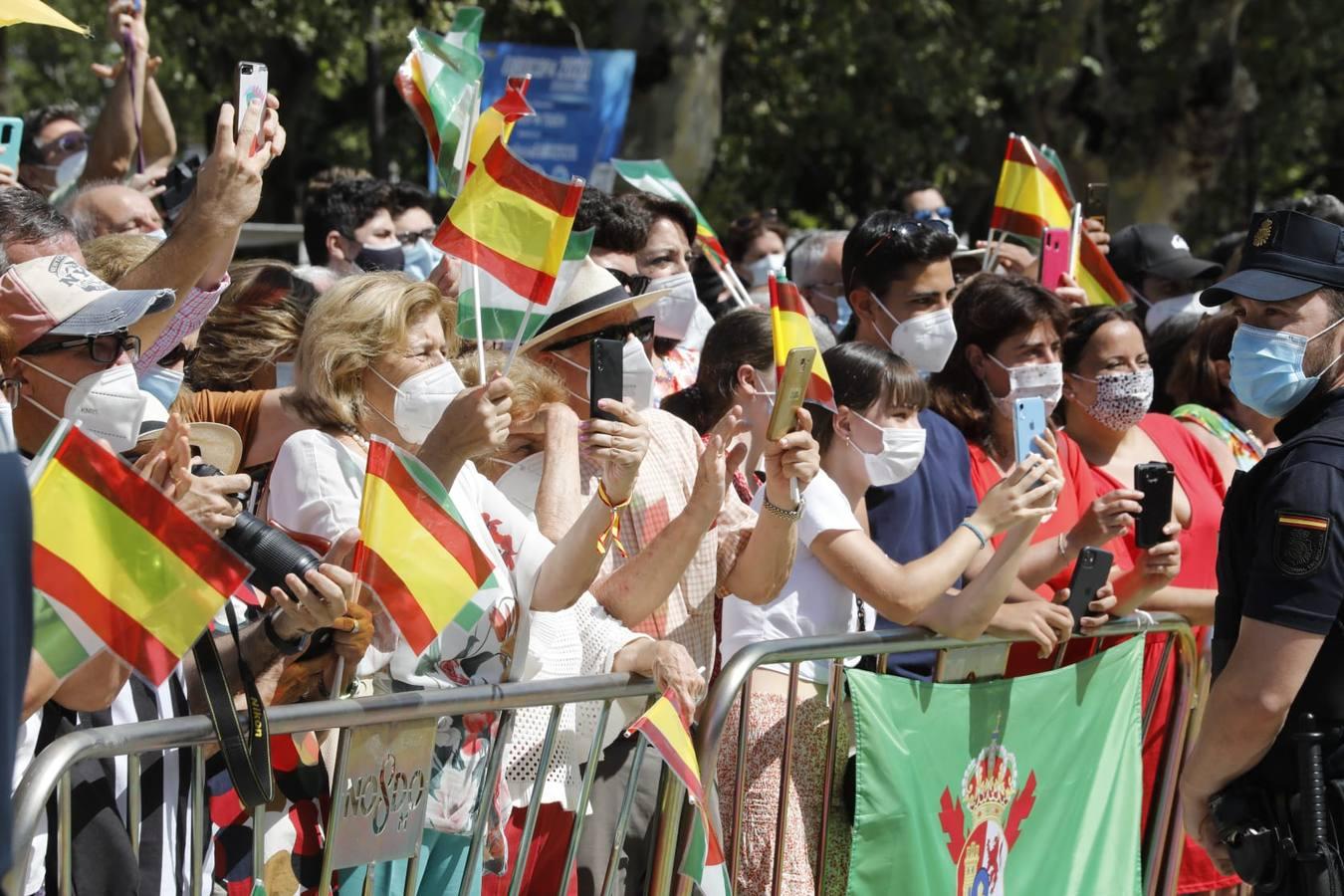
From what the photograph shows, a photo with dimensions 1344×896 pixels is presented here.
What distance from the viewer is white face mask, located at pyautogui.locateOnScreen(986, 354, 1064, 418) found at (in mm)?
5344

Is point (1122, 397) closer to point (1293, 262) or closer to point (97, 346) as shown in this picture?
point (1293, 262)

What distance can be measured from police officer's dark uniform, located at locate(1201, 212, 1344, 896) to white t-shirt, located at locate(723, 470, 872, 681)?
102cm

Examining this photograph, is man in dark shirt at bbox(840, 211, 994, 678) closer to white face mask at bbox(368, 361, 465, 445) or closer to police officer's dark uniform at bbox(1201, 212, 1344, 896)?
police officer's dark uniform at bbox(1201, 212, 1344, 896)

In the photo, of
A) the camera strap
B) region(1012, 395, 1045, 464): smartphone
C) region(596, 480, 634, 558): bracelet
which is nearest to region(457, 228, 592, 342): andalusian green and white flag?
region(596, 480, 634, 558): bracelet

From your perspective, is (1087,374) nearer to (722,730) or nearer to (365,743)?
(722,730)

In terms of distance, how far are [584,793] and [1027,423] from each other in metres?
1.83

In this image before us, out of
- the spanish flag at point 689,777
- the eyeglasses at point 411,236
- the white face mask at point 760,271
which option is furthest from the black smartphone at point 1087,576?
the white face mask at point 760,271

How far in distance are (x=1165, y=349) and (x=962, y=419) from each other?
6.64 ft

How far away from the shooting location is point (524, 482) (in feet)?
14.8

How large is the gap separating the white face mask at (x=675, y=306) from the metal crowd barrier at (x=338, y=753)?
93.7 inches

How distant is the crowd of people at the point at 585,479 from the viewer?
3.33 metres

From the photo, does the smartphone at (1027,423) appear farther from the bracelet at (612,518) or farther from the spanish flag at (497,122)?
the spanish flag at (497,122)

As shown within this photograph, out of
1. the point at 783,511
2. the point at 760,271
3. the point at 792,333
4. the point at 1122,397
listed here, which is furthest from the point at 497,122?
the point at 760,271

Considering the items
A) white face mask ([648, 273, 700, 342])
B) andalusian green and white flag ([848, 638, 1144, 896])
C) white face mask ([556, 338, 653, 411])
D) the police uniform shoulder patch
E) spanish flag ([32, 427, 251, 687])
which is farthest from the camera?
white face mask ([648, 273, 700, 342])
